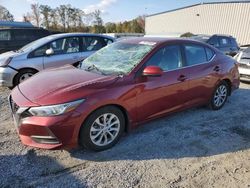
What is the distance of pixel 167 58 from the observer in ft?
14.6

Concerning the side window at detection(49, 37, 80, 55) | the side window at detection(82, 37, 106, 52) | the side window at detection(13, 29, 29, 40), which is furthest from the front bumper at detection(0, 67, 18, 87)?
the side window at detection(13, 29, 29, 40)

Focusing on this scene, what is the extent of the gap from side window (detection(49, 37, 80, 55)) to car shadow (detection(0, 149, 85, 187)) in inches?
170

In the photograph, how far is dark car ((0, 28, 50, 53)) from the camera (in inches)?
392

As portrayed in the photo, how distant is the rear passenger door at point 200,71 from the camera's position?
480 cm

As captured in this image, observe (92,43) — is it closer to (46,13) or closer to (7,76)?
(7,76)

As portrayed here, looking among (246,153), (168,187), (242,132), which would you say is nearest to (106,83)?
(168,187)

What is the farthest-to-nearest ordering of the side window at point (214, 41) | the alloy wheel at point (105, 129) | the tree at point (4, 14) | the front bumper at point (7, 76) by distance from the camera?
the tree at point (4, 14) → the side window at point (214, 41) → the front bumper at point (7, 76) → the alloy wheel at point (105, 129)

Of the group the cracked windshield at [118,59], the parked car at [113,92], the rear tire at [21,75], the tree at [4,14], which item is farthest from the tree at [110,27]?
the cracked windshield at [118,59]

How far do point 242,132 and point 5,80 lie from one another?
18.5ft

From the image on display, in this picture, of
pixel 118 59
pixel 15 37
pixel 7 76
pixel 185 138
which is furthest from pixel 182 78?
pixel 15 37

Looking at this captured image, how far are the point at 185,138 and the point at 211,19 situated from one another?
99.3 ft

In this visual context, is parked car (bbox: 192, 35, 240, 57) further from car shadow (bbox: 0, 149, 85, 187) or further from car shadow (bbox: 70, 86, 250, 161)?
car shadow (bbox: 0, 149, 85, 187)

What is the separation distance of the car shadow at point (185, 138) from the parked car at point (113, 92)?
0.24 m

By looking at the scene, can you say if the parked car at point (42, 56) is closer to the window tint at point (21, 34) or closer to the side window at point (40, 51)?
the side window at point (40, 51)
